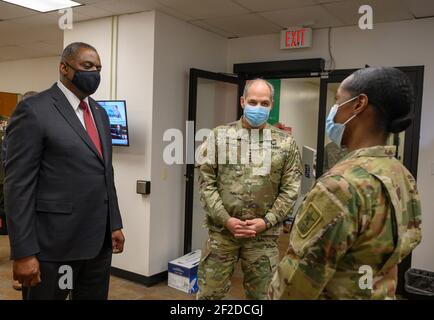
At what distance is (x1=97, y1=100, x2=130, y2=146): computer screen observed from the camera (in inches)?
129

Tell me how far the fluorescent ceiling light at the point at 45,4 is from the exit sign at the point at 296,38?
1.86 metres

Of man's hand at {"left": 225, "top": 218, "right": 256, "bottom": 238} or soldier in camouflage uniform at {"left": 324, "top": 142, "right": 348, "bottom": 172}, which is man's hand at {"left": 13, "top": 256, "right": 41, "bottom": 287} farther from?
soldier in camouflage uniform at {"left": 324, "top": 142, "right": 348, "bottom": 172}

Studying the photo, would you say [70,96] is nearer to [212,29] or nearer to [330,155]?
[212,29]

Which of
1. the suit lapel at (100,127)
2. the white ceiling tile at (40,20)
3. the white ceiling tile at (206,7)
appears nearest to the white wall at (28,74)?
the white ceiling tile at (40,20)

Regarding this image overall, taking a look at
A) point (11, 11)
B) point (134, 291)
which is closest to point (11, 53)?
point (11, 11)

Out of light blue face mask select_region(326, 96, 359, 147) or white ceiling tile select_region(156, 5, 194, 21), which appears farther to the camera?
white ceiling tile select_region(156, 5, 194, 21)

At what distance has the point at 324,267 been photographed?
3.12 feet

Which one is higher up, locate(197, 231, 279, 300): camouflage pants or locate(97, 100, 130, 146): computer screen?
locate(97, 100, 130, 146): computer screen

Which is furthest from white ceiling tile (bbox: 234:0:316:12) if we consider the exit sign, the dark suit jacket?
the dark suit jacket

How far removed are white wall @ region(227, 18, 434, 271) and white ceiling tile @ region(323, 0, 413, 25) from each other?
0.14m

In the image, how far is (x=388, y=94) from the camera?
0.97m
